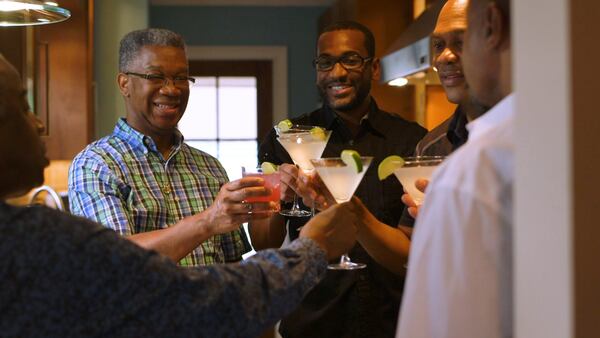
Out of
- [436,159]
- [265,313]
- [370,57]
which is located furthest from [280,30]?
[265,313]

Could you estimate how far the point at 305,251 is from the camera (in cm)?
149

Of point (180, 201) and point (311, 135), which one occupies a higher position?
point (311, 135)

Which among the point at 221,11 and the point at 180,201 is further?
the point at 221,11

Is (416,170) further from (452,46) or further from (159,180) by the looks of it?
(159,180)

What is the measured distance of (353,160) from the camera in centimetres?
187

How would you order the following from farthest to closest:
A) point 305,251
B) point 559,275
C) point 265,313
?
point 305,251
point 265,313
point 559,275

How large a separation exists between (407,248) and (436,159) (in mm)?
341

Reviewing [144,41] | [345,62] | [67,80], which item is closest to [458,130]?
[345,62]

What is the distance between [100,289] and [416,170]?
0.92m

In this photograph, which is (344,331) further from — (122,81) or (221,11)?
(221,11)

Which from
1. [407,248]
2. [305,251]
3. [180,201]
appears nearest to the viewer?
[305,251]

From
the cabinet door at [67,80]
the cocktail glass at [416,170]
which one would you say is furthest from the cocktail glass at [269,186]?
the cabinet door at [67,80]

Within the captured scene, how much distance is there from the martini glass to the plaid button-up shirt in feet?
1.78

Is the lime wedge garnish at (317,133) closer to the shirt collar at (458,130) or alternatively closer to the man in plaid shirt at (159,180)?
the man in plaid shirt at (159,180)
